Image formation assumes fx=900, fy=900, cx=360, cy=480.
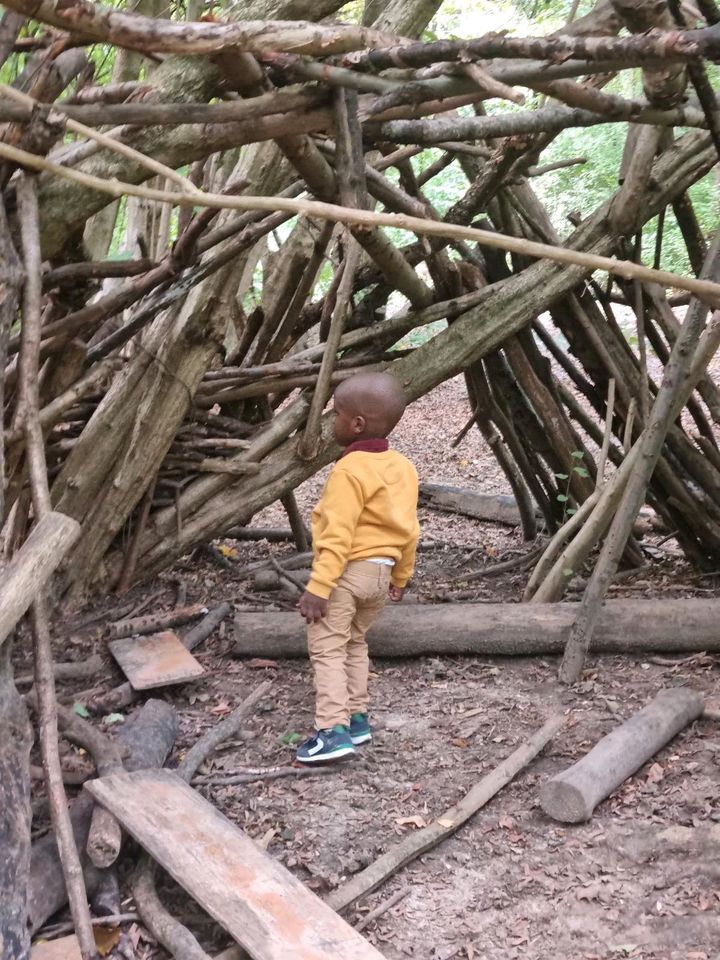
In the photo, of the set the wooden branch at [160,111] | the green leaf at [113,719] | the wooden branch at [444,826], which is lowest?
the green leaf at [113,719]

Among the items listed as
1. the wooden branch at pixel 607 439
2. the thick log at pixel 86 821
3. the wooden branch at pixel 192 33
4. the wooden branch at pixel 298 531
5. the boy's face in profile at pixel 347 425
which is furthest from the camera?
the wooden branch at pixel 298 531

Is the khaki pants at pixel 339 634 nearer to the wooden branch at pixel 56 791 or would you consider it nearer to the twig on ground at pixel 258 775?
the twig on ground at pixel 258 775

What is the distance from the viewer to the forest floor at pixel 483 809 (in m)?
2.42

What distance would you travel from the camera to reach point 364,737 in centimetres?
335

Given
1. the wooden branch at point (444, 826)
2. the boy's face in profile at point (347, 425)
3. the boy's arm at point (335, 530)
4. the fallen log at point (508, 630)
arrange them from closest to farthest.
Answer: the wooden branch at point (444, 826) → the boy's arm at point (335, 530) → the boy's face in profile at point (347, 425) → the fallen log at point (508, 630)

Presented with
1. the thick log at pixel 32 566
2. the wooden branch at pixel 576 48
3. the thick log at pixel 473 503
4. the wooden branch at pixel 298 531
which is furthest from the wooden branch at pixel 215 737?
the thick log at pixel 473 503

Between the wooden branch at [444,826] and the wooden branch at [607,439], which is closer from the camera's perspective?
the wooden branch at [444,826]

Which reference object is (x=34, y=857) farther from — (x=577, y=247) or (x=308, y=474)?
(x=577, y=247)

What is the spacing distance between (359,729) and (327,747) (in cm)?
21

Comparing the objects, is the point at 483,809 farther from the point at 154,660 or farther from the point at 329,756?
the point at 154,660

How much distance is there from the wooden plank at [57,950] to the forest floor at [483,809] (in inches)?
8.7

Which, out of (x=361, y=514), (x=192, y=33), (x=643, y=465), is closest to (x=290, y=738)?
(x=361, y=514)

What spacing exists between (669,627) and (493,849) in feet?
4.96

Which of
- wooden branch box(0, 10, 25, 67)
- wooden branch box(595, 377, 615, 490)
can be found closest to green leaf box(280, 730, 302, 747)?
wooden branch box(595, 377, 615, 490)
